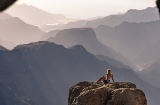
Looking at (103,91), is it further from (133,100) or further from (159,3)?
(159,3)

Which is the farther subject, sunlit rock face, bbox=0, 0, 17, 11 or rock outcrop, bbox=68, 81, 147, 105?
rock outcrop, bbox=68, 81, 147, 105

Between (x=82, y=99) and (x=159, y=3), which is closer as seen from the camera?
(x=159, y=3)

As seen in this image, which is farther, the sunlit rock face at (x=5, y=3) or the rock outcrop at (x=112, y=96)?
the rock outcrop at (x=112, y=96)

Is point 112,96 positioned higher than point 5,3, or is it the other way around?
point 5,3

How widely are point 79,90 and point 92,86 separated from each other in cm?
160

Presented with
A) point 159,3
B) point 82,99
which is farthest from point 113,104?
point 159,3

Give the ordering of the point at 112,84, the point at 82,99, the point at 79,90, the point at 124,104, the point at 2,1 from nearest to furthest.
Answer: the point at 2,1
the point at 124,104
the point at 82,99
the point at 112,84
the point at 79,90

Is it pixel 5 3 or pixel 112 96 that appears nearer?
pixel 5 3

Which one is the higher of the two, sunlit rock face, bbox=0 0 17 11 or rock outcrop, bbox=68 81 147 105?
sunlit rock face, bbox=0 0 17 11

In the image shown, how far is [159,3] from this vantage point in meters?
5.12

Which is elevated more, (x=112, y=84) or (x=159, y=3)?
(x=159, y=3)

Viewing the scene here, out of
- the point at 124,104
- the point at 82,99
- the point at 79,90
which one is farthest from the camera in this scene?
the point at 79,90

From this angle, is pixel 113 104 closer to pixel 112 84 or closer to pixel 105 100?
pixel 105 100

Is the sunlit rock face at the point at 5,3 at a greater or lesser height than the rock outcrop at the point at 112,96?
greater
